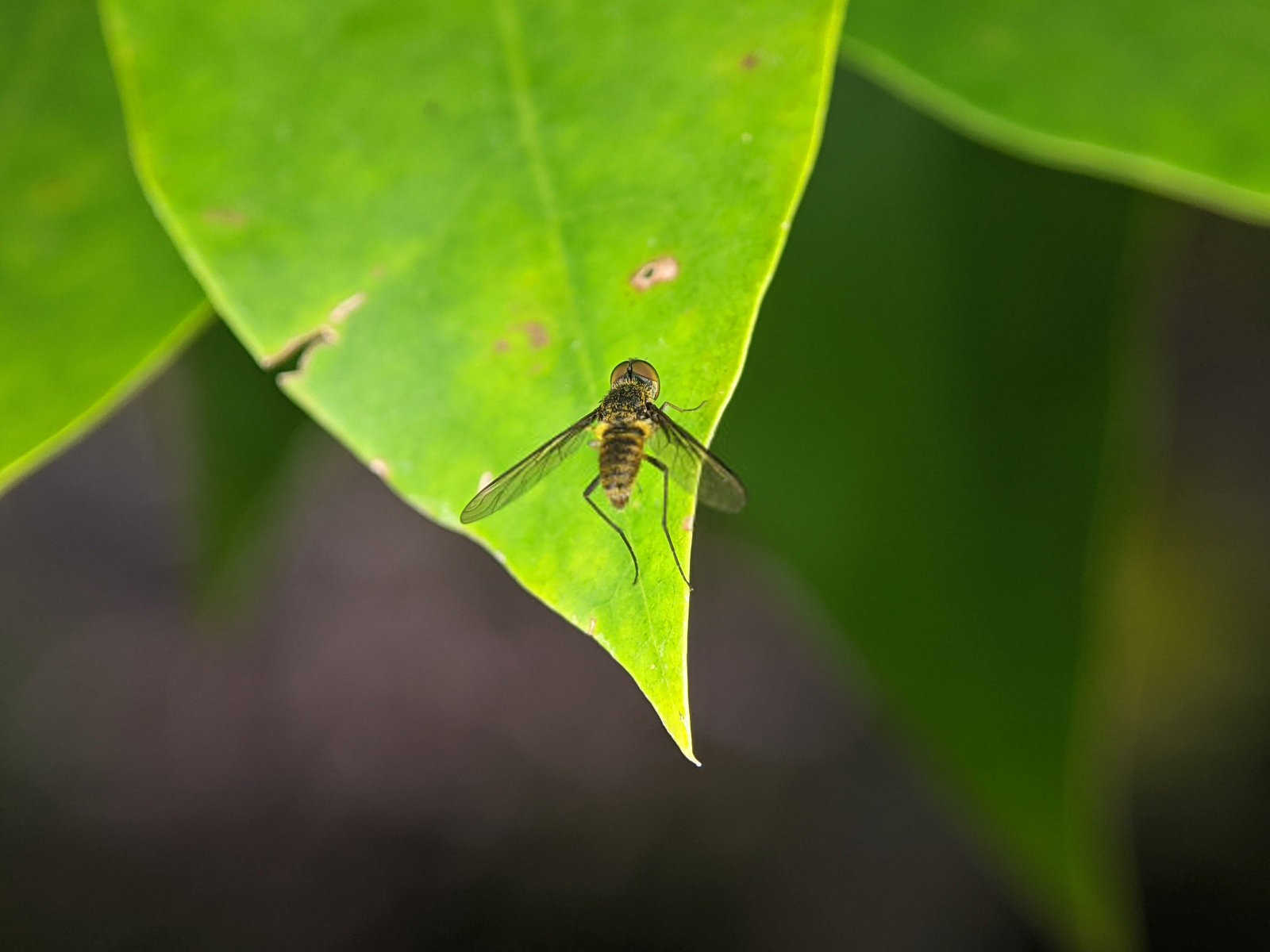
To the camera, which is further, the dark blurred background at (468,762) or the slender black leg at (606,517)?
the dark blurred background at (468,762)

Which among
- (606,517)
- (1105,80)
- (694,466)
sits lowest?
(606,517)


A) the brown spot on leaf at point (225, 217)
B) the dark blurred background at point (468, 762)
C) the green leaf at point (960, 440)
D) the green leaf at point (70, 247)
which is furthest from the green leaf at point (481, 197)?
the dark blurred background at point (468, 762)

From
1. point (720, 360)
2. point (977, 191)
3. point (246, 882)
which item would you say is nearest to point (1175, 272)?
point (977, 191)

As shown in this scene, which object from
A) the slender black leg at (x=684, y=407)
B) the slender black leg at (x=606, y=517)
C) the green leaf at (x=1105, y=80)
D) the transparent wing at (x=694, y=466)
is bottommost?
the slender black leg at (x=606, y=517)

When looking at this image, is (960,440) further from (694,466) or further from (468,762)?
(468,762)

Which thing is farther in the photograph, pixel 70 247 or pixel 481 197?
pixel 70 247

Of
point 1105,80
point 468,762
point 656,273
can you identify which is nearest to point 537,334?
point 656,273

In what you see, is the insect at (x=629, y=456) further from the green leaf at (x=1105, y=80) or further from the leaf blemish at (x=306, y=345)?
the green leaf at (x=1105, y=80)

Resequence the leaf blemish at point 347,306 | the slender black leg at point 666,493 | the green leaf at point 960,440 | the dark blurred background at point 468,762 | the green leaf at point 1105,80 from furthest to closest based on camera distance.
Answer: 1. the dark blurred background at point 468,762
2. the green leaf at point 960,440
3. the green leaf at point 1105,80
4. the leaf blemish at point 347,306
5. the slender black leg at point 666,493
